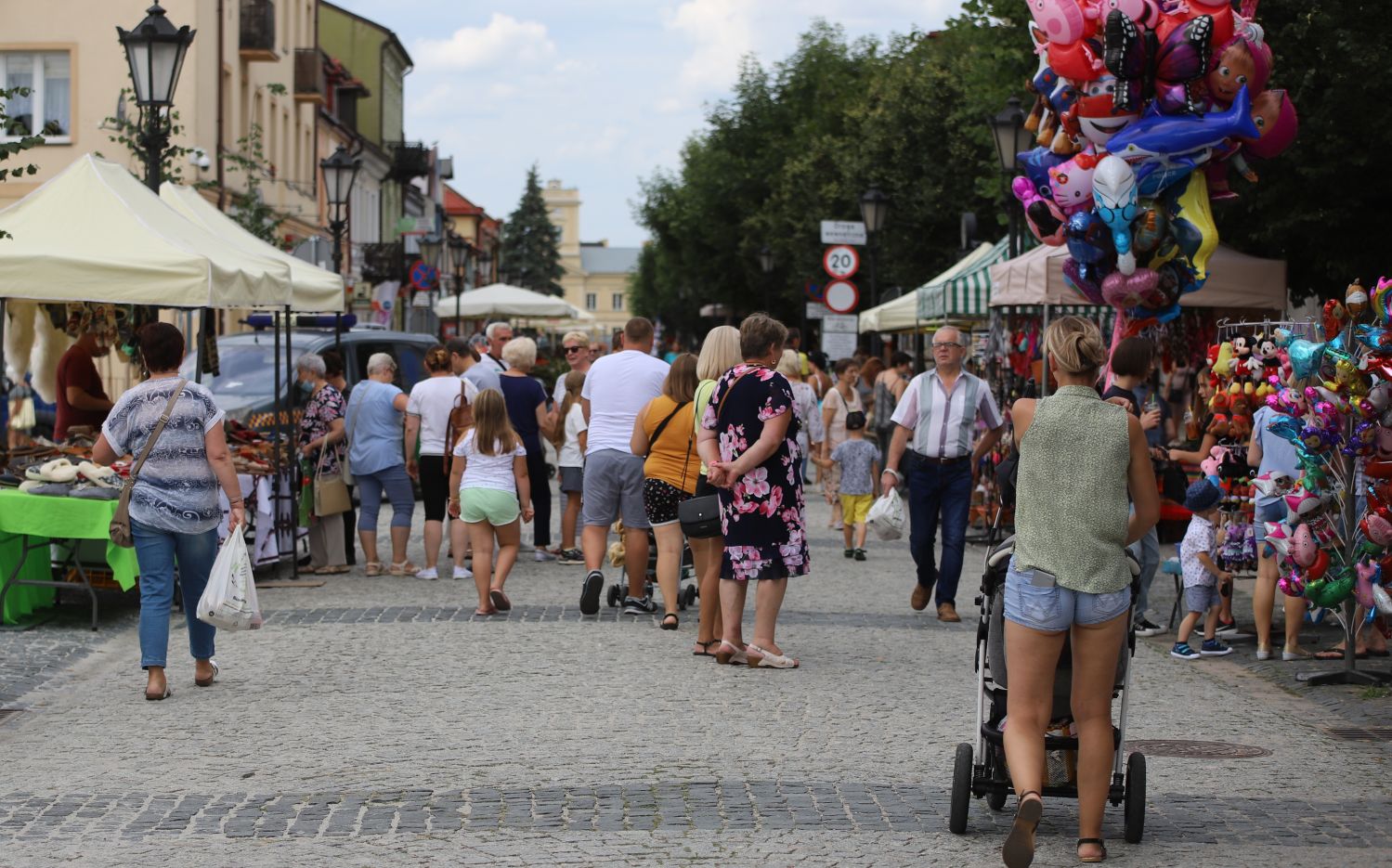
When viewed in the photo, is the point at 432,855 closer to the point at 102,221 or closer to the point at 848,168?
the point at 102,221

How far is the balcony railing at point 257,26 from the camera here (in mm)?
41062

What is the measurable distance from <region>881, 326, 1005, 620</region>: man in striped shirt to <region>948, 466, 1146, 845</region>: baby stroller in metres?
5.12

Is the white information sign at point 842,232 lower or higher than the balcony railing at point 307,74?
lower

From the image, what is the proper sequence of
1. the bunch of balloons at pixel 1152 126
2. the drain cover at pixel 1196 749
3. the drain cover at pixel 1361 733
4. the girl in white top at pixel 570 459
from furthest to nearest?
the girl in white top at pixel 570 459 < the bunch of balloons at pixel 1152 126 < the drain cover at pixel 1361 733 < the drain cover at pixel 1196 749

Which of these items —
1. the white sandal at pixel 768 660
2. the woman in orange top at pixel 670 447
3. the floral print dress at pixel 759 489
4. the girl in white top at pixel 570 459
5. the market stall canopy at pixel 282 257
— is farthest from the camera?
the girl in white top at pixel 570 459

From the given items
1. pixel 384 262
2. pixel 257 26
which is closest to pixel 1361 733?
pixel 257 26

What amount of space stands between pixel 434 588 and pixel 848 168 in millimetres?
28422

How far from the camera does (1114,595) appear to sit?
20.1 ft

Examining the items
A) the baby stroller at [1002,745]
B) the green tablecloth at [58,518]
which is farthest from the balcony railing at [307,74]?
the baby stroller at [1002,745]

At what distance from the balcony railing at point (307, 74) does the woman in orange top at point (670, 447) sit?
40.1m

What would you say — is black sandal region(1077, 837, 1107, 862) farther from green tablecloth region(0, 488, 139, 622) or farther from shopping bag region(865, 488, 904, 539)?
green tablecloth region(0, 488, 139, 622)

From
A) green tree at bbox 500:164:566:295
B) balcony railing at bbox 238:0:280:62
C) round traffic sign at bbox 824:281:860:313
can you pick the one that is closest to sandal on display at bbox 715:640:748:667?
round traffic sign at bbox 824:281:860:313

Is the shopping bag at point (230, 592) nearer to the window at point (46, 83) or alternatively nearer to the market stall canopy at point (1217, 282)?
the market stall canopy at point (1217, 282)

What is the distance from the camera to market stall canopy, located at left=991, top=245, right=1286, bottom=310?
1550cm
